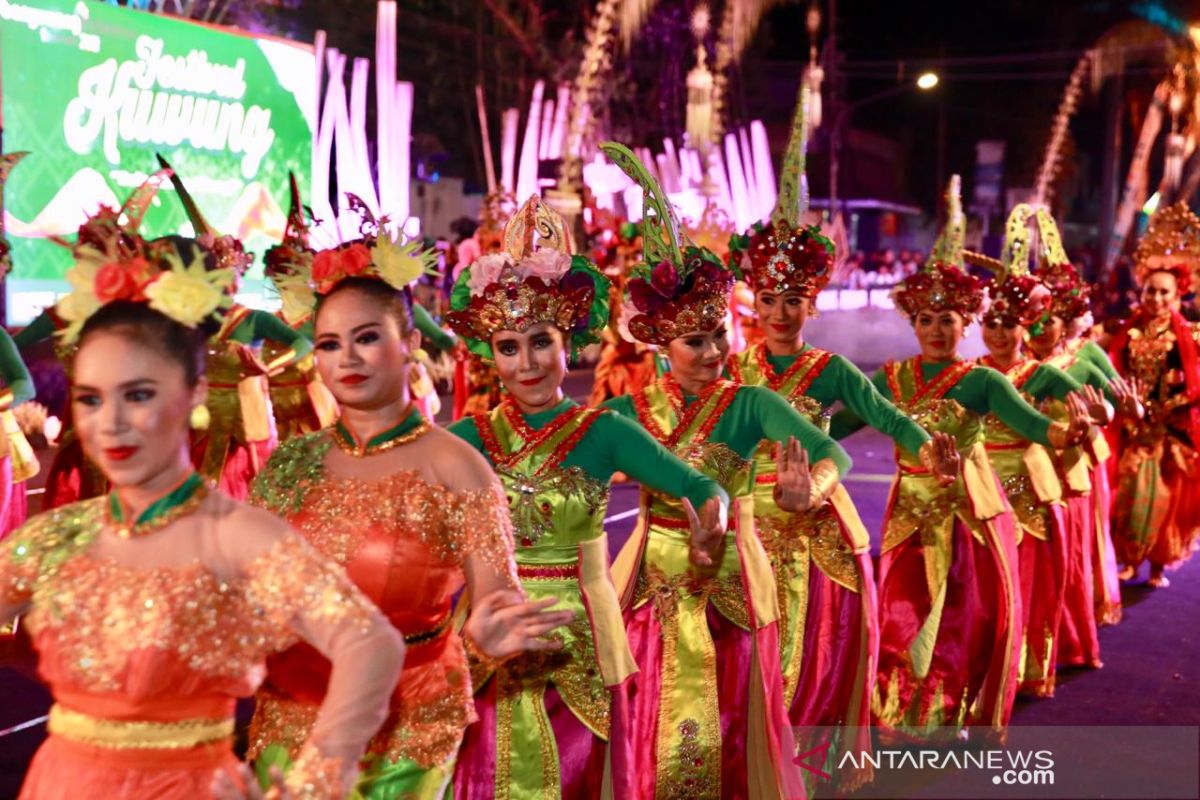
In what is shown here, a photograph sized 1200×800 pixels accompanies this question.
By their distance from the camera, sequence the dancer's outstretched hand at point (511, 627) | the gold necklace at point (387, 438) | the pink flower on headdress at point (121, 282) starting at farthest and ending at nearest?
the gold necklace at point (387, 438)
the dancer's outstretched hand at point (511, 627)
the pink flower on headdress at point (121, 282)

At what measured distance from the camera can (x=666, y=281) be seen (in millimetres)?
5066

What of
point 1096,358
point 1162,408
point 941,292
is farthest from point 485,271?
point 1162,408

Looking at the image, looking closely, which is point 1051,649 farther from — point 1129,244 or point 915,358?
point 1129,244

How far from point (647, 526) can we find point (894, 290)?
94.5 inches

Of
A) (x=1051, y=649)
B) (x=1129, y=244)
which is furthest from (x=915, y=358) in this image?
(x=1129, y=244)

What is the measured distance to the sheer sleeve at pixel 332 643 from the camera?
2590 millimetres

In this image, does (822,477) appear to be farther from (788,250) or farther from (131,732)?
(131,732)

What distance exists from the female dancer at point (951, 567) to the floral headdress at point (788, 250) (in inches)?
31.3

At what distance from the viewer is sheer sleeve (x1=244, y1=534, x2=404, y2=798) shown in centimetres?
259

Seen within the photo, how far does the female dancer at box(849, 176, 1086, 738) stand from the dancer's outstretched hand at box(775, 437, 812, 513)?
6.78 feet

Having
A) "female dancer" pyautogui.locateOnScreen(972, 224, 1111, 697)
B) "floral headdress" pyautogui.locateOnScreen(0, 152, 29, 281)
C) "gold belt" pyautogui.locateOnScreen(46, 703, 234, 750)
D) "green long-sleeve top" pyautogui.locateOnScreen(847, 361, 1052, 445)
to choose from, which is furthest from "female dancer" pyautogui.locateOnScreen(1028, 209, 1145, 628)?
"gold belt" pyautogui.locateOnScreen(46, 703, 234, 750)

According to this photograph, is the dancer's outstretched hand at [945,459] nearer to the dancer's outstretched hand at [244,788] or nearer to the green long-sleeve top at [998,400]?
the green long-sleeve top at [998,400]

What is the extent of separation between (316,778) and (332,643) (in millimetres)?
219

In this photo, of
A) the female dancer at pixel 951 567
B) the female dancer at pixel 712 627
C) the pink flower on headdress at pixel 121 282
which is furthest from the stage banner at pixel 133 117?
the pink flower on headdress at pixel 121 282
